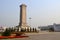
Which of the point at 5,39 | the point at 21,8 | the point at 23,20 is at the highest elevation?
the point at 21,8

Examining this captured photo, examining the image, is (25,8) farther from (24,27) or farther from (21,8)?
(24,27)

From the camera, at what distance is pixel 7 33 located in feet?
60.9

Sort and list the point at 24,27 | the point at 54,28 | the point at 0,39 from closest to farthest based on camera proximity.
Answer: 1. the point at 0,39
2. the point at 24,27
3. the point at 54,28

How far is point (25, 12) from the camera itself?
50500 mm

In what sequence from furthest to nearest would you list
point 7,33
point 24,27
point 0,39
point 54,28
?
point 54,28 < point 24,27 < point 7,33 < point 0,39

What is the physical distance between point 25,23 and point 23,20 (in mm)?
1460

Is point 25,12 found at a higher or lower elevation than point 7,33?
higher

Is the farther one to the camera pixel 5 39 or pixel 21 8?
pixel 21 8

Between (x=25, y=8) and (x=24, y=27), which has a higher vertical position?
(x=25, y=8)

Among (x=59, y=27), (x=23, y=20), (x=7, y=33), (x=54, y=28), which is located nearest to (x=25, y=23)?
(x=23, y=20)

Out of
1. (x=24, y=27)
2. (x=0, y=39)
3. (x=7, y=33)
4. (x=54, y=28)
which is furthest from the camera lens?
(x=54, y=28)

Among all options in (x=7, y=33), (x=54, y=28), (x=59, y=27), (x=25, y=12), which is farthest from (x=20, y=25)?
(x=59, y=27)

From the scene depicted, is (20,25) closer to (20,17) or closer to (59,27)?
(20,17)

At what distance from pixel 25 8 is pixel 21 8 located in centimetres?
149
